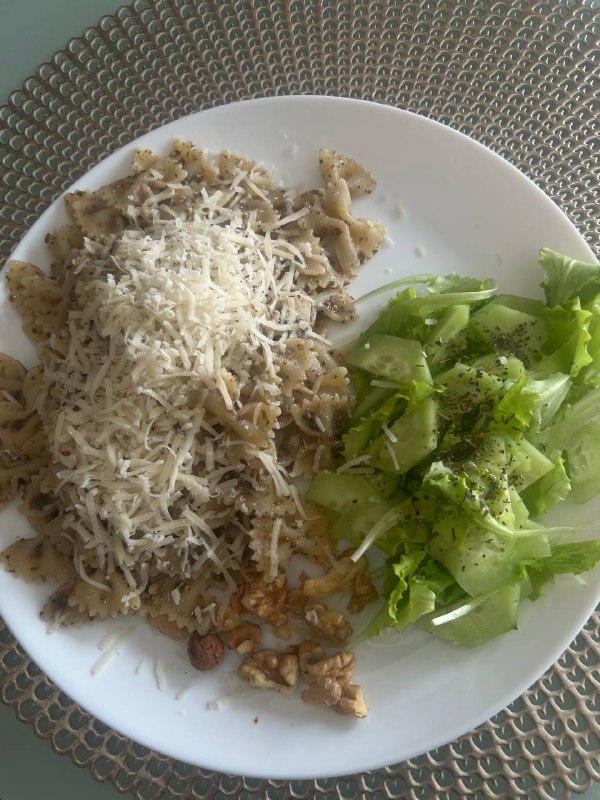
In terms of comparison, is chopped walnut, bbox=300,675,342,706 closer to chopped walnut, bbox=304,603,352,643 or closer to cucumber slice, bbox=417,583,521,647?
chopped walnut, bbox=304,603,352,643

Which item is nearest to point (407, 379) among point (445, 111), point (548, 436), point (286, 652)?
point (548, 436)

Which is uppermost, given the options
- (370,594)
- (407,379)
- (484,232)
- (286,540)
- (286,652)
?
(484,232)

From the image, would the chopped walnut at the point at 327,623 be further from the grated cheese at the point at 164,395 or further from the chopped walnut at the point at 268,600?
the grated cheese at the point at 164,395

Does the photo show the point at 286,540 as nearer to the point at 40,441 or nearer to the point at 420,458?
the point at 420,458

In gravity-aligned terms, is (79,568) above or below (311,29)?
below

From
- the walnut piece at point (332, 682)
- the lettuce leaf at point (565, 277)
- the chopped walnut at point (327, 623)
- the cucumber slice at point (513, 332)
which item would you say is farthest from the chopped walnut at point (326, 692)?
the lettuce leaf at point (565, 277)
